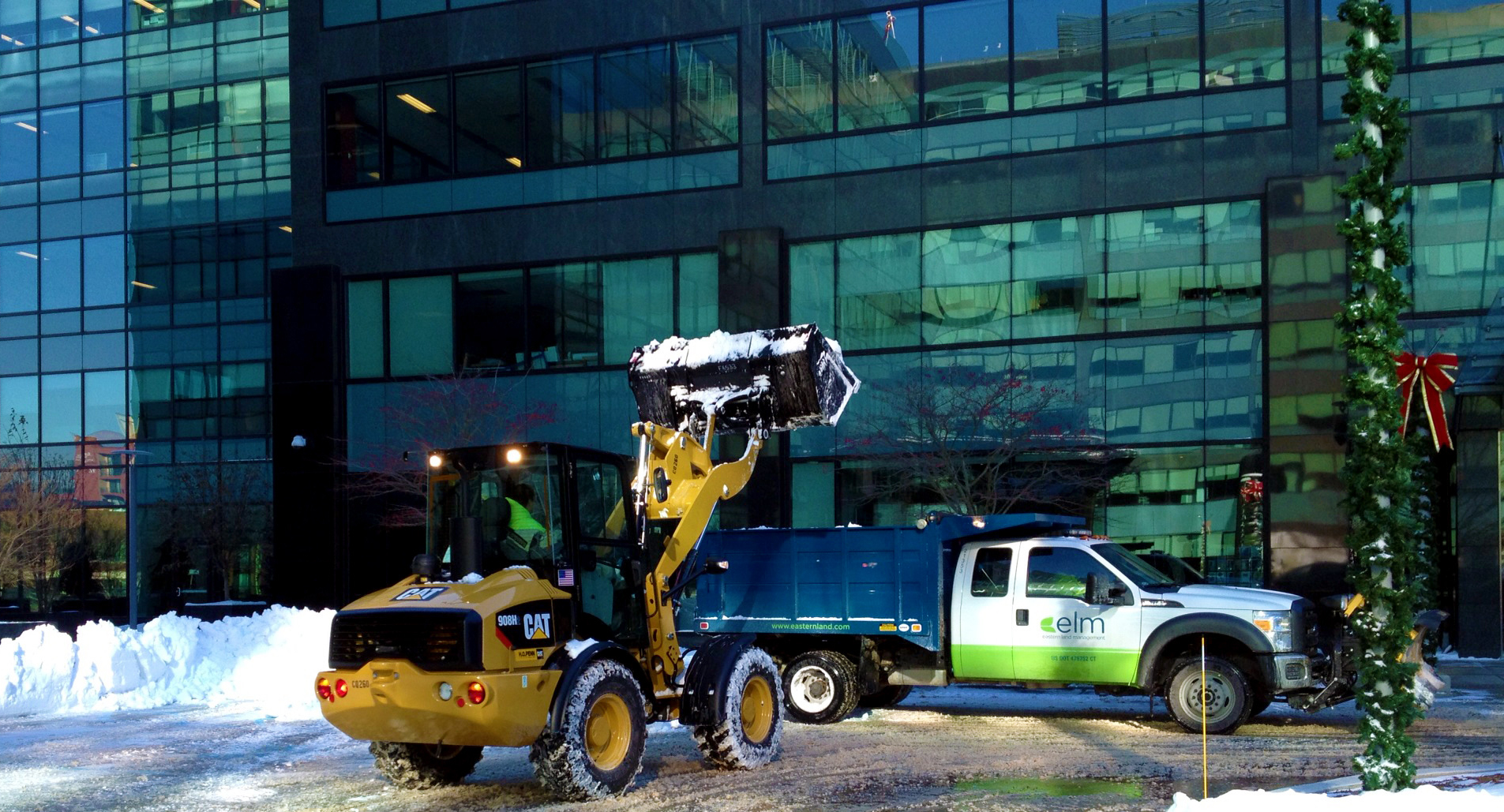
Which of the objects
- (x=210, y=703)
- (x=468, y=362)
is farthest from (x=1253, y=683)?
(x=468, y=362)

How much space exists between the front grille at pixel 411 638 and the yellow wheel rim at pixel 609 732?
1222 mm

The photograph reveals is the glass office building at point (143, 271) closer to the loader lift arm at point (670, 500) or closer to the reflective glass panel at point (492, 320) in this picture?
the reflective glass panel at point (492, 320)

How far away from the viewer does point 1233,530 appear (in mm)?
22547

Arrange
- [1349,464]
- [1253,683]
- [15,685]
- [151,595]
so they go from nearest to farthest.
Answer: [1349,464]
[1253,683]
[15,685]
[151,595]

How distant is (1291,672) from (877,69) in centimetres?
1483

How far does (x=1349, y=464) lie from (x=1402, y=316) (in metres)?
14.8

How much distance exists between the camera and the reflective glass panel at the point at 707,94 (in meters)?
25.7

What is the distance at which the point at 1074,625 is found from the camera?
1371 centimetres

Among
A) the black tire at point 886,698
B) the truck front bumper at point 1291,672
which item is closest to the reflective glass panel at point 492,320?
the black tire at point 886,698

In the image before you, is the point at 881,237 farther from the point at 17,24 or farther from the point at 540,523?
the point at 17,24

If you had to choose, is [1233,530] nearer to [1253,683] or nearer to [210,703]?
[1253,683]

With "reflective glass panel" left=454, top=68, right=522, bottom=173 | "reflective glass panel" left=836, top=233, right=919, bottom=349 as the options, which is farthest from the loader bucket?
"reflective glass panel" left=454, top=68, right=522, bottom=173

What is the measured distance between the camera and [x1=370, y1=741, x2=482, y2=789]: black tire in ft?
34.8

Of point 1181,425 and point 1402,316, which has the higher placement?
point 1402,316
